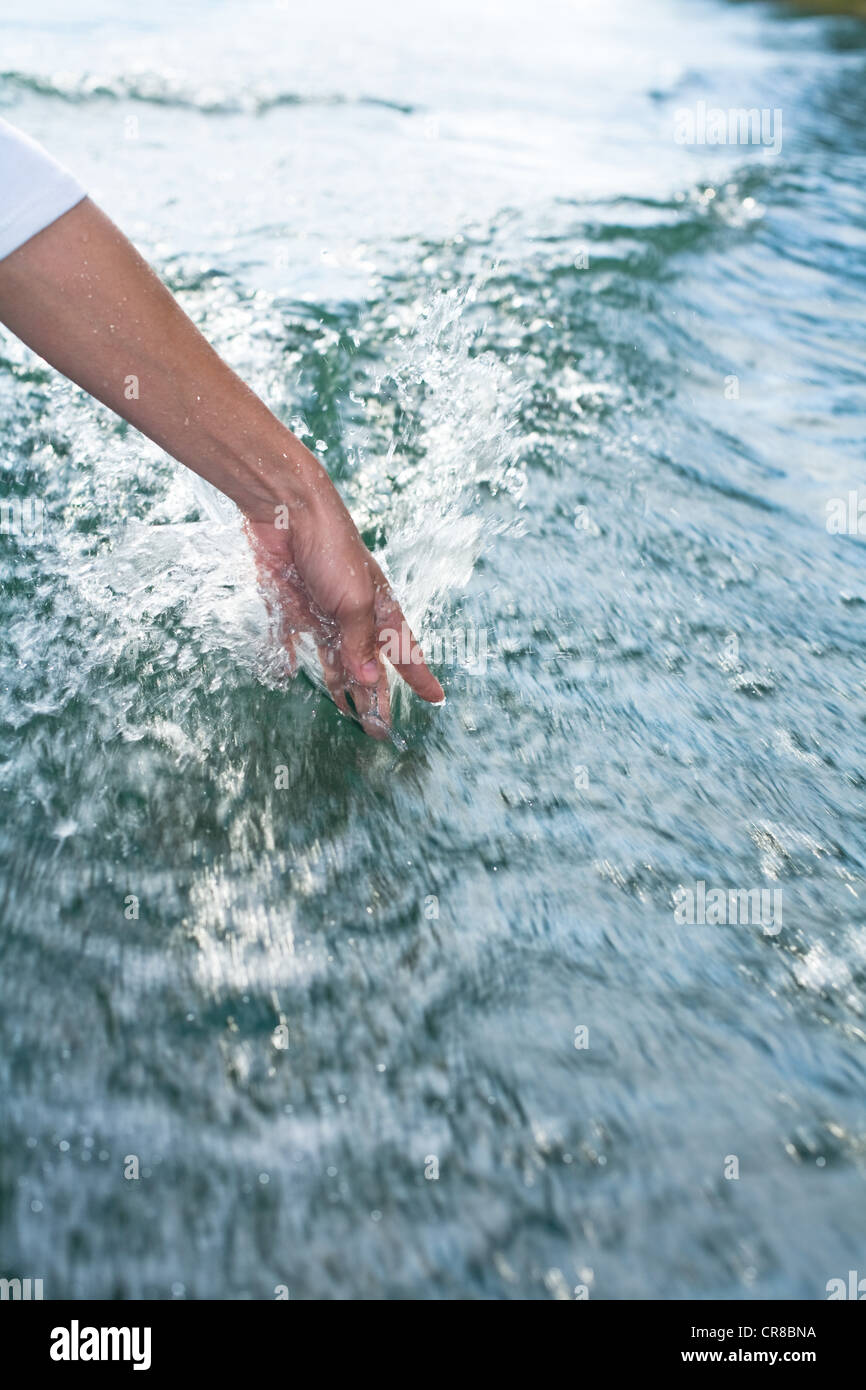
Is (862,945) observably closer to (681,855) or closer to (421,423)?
(681,855)

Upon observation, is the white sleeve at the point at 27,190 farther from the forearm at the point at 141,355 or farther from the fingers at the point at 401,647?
the fingers at the point at 401,647

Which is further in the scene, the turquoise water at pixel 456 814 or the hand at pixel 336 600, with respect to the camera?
the hand at pixel 336 600

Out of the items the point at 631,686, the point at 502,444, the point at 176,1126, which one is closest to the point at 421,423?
the point at 502,444

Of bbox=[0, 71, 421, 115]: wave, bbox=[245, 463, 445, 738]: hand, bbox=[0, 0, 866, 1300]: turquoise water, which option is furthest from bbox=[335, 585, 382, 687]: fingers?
bbox=[0, 71, 421, 115]: wave

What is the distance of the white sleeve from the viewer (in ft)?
4.79

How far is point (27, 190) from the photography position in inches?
58.6

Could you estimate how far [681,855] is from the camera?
1899 millimetres

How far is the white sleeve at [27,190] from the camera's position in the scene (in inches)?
57.5

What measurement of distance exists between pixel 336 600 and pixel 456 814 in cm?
45

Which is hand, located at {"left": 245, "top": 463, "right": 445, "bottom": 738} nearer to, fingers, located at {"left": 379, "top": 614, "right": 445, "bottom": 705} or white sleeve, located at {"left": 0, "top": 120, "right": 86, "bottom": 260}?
fingers, located at {"left": 379, "top": 614, "right": 445, "bottom": 705}

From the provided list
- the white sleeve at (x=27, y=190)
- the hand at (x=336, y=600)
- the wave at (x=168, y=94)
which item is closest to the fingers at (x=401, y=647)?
the hand at (x=336, y=600)

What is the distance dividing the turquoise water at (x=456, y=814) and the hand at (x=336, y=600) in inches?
4.2

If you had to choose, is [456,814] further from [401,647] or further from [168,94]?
[168,94]
